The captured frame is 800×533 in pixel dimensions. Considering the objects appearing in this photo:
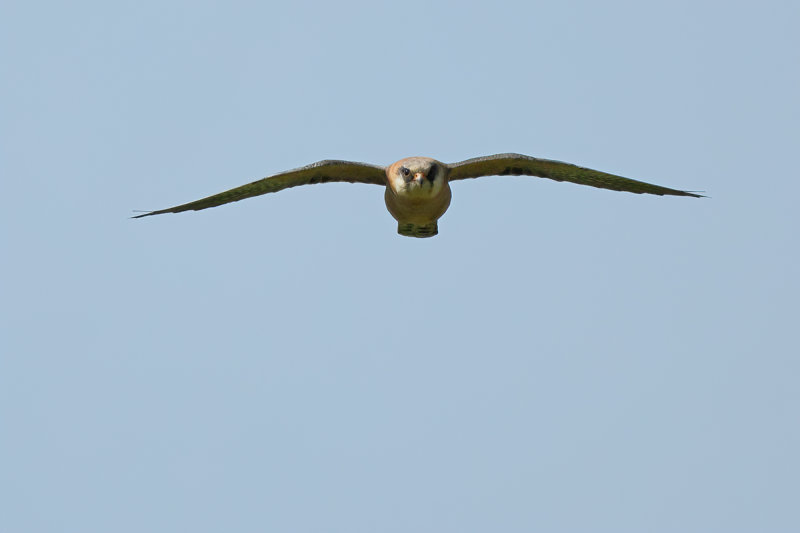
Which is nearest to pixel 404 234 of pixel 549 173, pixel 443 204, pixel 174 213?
pixel 443 204

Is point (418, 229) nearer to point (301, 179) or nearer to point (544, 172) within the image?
point (301, 179)

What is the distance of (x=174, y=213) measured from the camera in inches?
949

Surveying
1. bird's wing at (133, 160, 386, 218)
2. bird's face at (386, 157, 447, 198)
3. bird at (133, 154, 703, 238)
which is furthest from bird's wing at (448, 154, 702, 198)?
bird's wing at (133, 160, 386, 218)

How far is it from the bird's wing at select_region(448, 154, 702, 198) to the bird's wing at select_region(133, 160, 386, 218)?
170 centimetres

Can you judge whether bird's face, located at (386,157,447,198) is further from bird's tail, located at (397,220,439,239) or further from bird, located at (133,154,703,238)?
bird's tail, located at (397,220,439,239)

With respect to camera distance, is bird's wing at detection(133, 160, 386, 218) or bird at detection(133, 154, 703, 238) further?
bird's wing at detection(133, 160, 386, 218)

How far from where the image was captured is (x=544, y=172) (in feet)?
79.4

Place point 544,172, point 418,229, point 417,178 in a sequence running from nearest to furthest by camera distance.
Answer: point 417,178 < point 418,229 < point 544,172

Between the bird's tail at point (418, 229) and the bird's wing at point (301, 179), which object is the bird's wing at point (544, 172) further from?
the bird's wing at point (301, 179)

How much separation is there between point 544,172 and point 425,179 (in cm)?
309

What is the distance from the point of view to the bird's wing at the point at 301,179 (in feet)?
77.2

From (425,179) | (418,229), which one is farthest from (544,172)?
(425,179)

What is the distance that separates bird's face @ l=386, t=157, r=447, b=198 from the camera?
73.3ft

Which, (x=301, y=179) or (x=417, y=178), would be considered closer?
(x=417, y=178)
